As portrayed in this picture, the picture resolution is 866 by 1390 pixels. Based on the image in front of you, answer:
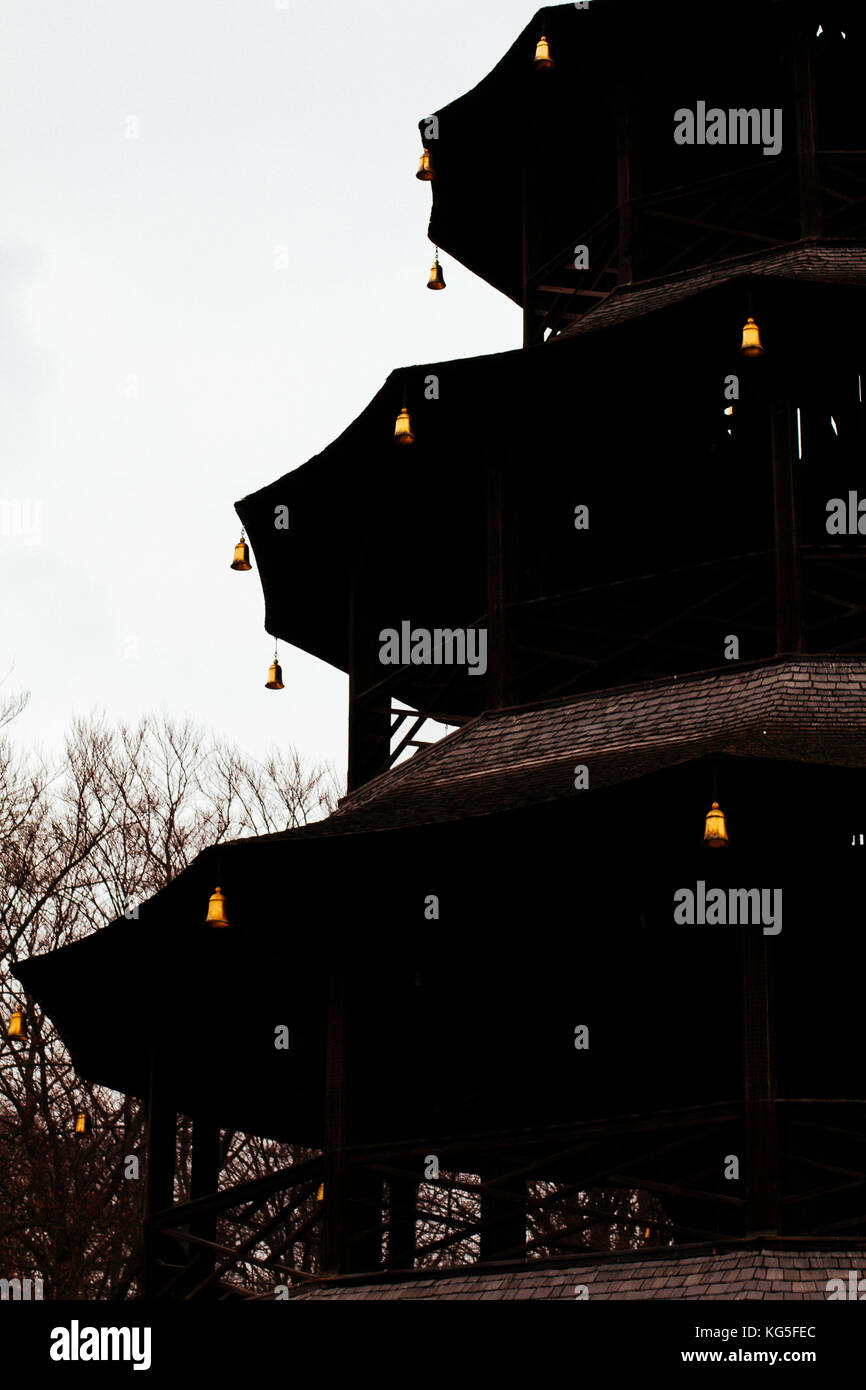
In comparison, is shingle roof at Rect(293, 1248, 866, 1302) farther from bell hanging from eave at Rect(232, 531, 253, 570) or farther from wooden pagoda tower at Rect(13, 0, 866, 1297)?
bell hanging from eave at Rect(232, 531, 253, 570)

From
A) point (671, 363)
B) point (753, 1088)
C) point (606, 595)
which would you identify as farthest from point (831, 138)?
point (753, 1088)

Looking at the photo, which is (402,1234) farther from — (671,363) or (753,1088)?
(671,363)

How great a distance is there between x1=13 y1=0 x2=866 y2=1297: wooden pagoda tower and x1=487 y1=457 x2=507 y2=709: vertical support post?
0.11 feet

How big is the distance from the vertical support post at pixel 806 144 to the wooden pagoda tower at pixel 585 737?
0.03 metres

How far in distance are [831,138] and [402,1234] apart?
463 inches

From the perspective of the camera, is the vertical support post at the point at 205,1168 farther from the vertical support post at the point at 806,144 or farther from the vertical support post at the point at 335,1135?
the vertical support post at the point at 806,144

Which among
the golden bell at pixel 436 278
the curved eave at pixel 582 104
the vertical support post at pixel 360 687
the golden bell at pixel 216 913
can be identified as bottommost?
the golden bell at pixel 216 913

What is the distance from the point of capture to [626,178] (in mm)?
19188

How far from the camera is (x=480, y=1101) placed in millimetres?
20469

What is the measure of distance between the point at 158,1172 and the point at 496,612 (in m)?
5.56

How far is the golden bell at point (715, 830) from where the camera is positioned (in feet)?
42.3

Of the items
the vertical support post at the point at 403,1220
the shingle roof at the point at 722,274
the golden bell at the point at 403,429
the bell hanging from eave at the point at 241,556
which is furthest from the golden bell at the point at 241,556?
the vertical support post at the point at 403,1220
